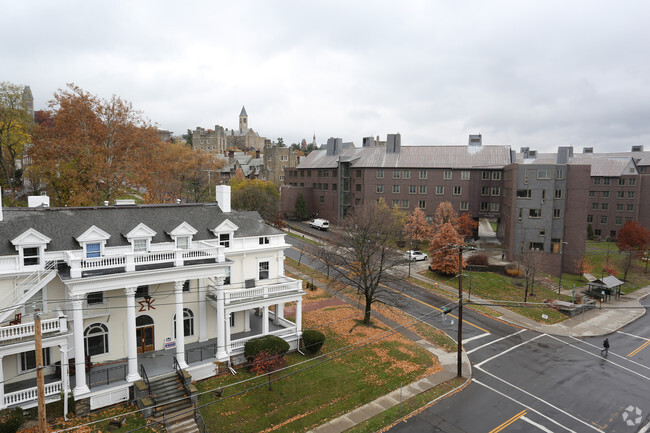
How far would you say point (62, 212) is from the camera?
85.4 ft

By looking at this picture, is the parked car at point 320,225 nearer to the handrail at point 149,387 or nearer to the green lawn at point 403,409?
the green lawn at point 403,409

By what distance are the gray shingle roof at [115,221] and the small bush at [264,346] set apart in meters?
7.93

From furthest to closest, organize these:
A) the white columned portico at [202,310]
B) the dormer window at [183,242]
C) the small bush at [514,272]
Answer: the small bush at [514,272] → the white columned portico at [202,310] → the dormer window at [183,242]

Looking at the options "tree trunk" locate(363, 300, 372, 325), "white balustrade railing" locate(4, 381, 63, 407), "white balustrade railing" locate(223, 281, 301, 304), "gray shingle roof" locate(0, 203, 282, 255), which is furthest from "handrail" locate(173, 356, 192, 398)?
"tree trunk" locate(363, 300, 372, 325)

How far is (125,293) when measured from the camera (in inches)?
998

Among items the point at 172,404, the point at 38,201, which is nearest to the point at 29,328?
the point at 172,404

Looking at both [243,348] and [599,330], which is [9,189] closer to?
[243,348]

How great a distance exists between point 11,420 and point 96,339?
6548mm

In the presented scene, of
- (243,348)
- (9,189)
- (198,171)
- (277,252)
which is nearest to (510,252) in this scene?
(277,252)

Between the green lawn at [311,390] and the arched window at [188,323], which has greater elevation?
the arched window at [188,323]

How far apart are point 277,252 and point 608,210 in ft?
285

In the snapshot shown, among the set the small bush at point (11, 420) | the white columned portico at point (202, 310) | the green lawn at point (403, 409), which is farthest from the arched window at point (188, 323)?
the green lawn at point (403, 409)

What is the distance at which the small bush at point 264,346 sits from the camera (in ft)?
89.8

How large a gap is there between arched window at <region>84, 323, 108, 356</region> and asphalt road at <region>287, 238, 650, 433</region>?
60.4ft
